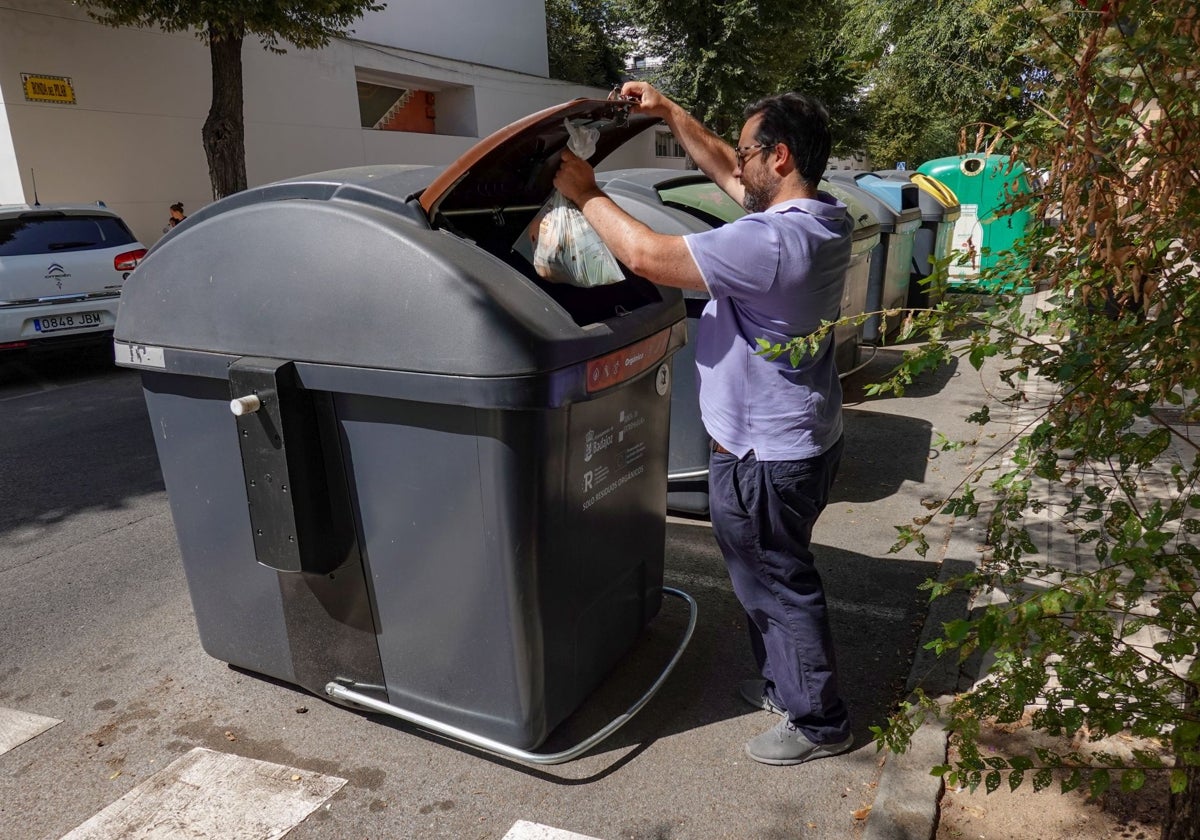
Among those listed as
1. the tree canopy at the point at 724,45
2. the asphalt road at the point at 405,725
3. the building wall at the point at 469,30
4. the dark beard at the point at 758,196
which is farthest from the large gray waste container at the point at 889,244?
the tree canopy at the point at 724,45

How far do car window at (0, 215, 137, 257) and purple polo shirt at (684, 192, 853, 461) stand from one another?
8027mm

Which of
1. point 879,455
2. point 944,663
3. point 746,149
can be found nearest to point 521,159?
point 746,149

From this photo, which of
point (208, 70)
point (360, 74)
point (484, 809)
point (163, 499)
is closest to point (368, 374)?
point (484, 809)

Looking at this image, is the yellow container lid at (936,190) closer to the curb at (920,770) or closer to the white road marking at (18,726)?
the curb at (920,770)

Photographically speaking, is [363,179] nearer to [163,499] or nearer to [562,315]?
[562,315]

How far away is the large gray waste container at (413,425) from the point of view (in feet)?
7.34

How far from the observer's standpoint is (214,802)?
251 centimetres

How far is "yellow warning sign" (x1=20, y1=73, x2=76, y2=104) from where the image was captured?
40.1 ft

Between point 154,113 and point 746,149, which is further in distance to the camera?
point 154,113

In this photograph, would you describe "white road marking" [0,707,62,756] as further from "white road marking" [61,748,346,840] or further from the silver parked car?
the silver parked car

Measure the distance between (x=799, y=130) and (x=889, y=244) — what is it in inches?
227

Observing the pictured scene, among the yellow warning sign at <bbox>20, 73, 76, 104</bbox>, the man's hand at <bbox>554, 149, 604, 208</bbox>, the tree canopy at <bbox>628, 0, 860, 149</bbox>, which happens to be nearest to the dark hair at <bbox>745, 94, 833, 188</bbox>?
the man's hand at <bbox>554, 149, 604, 208</bbox>

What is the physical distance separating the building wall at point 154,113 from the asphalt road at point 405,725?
9.83 meters

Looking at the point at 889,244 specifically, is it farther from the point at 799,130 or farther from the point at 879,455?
the point at 799,130
